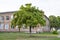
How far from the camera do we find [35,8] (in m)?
33.8

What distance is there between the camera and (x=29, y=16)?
32531 mm

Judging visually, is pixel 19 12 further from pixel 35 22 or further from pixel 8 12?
pixel 8 12

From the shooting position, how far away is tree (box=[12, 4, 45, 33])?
105 ft

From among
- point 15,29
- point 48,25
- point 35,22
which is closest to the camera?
point 35,22

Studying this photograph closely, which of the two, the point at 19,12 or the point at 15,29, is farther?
the point at 15,29

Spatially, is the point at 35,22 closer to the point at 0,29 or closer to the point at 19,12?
the point at 19,12

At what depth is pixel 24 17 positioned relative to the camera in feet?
107

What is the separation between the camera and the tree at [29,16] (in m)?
32.2

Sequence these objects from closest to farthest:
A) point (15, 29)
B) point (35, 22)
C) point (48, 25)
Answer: point (35, 22) < point (15, 29) < point (48, 25)

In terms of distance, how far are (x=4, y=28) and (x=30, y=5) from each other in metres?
28.6

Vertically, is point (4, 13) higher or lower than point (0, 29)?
higher

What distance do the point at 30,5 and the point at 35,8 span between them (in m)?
1.02

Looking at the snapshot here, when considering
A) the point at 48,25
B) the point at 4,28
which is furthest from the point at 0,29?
the point at 48,25

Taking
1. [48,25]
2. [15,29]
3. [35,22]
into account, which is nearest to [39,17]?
[35,22]
